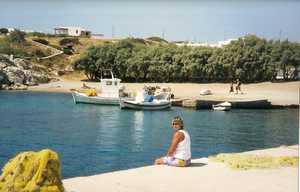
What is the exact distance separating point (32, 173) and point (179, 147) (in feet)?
20.2

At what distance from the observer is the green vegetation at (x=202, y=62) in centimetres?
8462

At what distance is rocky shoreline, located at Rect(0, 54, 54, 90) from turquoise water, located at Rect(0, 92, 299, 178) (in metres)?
30.9

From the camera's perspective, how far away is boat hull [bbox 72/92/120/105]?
68500 millimetres

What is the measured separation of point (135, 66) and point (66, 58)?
Result: 28.5m

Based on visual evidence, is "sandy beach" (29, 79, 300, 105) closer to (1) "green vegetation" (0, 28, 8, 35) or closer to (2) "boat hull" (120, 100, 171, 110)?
(2) "boat hull" (120, 100, 171, 110)

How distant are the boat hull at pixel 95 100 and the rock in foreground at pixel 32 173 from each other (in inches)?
2340

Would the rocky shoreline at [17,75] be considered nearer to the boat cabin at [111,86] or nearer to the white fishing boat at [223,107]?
the boat cabin at [111,86]

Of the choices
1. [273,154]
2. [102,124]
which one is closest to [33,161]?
[273,154]

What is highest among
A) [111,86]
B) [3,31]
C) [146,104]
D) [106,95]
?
[3,31]

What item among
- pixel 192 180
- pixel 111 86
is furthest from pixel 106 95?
pixel 192 180

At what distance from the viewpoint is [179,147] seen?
13.9m

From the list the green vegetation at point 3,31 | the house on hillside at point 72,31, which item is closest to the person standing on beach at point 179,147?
the green vegetation at point 3,31

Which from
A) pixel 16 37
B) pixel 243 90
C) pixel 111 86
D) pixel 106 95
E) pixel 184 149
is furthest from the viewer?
pixel 16 37

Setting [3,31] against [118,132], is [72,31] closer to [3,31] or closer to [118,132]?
[3,31]
